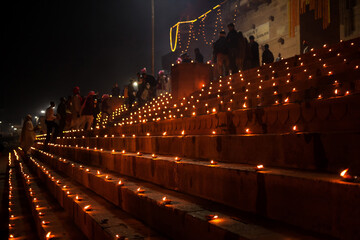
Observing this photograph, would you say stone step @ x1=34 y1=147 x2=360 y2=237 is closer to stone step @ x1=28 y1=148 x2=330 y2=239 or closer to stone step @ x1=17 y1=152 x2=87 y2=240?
stone step @ x1=28 y1=148 x2=330 y2=239

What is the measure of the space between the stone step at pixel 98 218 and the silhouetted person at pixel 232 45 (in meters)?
7.56

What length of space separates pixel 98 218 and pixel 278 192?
172 centimetres

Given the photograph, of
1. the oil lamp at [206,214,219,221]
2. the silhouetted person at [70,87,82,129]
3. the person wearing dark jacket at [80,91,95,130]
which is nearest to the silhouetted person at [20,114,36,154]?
the silhouetted person at [70,87,82,129]

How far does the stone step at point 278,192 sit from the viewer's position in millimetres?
1660

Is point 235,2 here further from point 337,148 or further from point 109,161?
point 337,148

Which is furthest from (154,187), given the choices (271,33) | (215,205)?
(271,33)

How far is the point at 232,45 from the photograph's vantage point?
34.8ft

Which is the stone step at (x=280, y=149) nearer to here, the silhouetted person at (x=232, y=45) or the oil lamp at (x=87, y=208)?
the oil lamp at (x=87, y=208)

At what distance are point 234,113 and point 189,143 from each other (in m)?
0.66

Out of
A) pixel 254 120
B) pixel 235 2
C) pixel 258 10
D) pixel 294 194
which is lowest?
pixel 294 194

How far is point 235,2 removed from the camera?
2447cm

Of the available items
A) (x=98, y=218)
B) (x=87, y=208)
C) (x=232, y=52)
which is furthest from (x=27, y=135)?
(x=98, y=218)

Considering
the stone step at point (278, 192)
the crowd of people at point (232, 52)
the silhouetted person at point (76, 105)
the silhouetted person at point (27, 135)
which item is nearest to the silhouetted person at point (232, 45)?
the crowd of people at point (232, 52)

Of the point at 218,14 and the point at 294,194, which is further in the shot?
the point at 218,14
